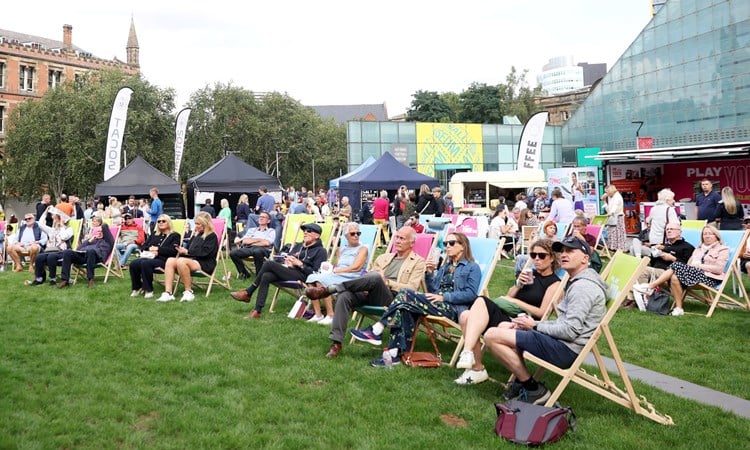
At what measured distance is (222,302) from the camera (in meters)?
8.66

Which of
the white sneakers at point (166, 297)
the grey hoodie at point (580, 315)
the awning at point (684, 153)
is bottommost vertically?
the white sneakers at point (166, 297)

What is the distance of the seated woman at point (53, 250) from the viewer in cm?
1045

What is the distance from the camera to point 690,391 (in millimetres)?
4824

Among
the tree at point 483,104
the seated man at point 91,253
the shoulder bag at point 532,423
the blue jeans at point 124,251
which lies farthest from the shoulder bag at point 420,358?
the tree at point 483,104

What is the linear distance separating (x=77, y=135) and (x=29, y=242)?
106 ft

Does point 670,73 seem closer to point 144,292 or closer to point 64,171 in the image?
point 144,292

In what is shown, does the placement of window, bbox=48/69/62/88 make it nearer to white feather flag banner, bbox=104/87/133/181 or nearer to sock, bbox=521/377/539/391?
white feather flag banner, bbox=104/87/133/181

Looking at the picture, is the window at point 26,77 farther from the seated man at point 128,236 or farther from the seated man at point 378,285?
the seated man at point 378,285

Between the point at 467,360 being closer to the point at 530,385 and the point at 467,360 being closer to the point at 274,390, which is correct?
the point at 530,385

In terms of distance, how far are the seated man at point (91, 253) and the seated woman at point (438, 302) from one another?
614cm

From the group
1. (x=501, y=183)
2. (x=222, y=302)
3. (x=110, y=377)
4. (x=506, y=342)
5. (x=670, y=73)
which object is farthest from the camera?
A: (x=670, y=73)

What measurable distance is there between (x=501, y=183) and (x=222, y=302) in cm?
2058

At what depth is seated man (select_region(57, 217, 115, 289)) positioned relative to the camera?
10.2 meters

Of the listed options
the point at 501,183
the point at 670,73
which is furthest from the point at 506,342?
the point at 670,73
